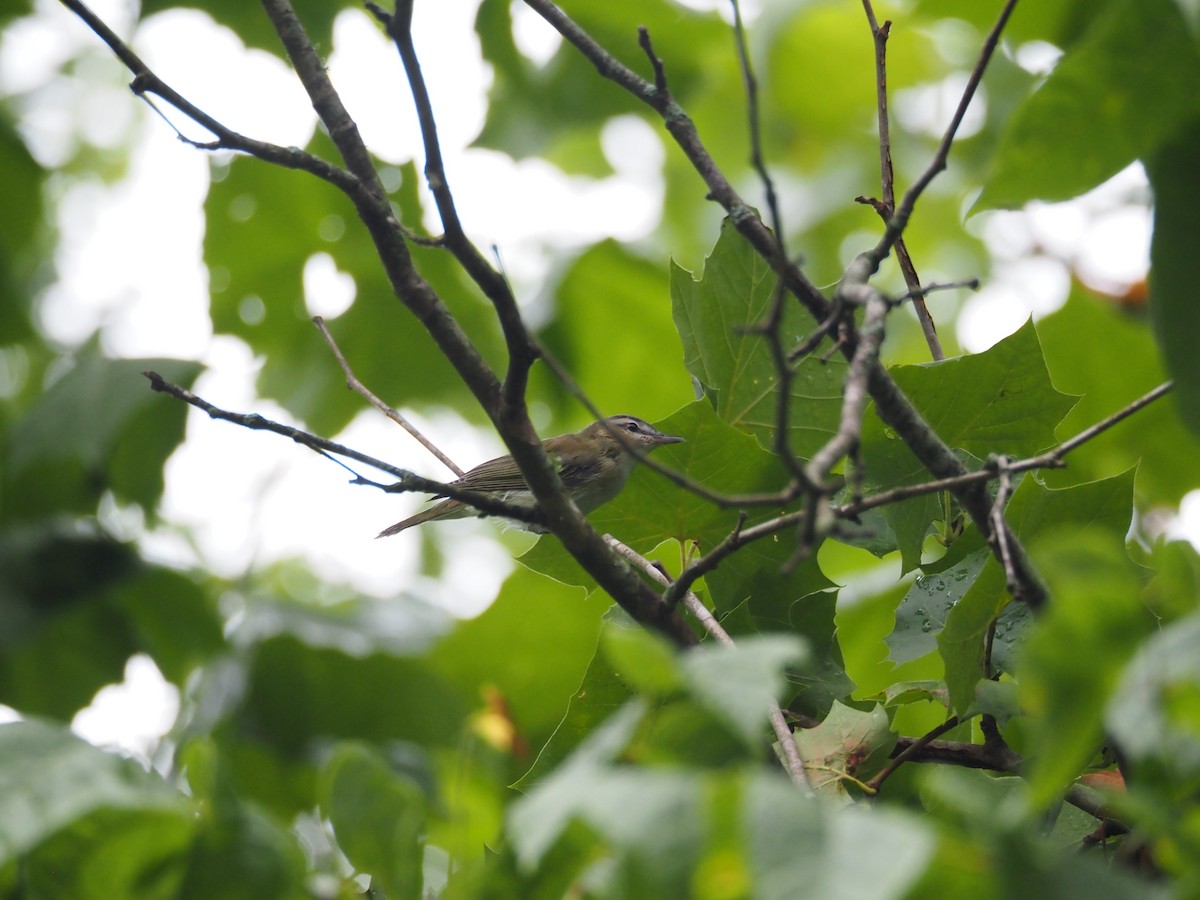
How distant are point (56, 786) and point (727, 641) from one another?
1.09 meters

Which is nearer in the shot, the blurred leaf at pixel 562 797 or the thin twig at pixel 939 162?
the blurred leaf at pixel 562 797

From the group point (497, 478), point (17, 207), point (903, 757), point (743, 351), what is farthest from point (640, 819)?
point (17, 207)

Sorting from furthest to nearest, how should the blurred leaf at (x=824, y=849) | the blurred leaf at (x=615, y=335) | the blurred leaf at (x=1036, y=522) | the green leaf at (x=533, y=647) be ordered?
the blurred leaf at (x=615, y=335) → the green leaf at (x=533, y=647) → the blurred leaf at (x=1036, y=522) → the blurred leaf at (x=824, y=849)

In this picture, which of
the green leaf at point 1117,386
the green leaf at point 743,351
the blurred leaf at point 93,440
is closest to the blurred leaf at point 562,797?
the green leaf at point 743,351

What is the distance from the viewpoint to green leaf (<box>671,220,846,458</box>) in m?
2.59

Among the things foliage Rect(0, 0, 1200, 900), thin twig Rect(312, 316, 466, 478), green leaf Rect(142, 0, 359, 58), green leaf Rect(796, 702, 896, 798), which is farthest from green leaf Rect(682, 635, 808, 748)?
green leaf Rect(142, 0, 359, 58)

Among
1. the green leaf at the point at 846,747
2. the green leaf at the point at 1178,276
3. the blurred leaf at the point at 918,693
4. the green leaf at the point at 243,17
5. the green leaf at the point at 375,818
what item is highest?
the green leaf at the point at 243,17

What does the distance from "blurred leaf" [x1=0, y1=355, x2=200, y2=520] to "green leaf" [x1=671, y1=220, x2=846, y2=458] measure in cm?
280

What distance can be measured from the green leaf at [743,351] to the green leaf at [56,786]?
1.53m

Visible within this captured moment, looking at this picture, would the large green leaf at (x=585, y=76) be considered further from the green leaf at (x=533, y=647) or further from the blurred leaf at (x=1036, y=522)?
the blurred leaf at (x=1036, y=522)

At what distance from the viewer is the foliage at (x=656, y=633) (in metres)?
1.03

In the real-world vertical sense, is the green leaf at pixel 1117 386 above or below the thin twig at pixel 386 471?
above

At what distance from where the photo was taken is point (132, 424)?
4.85m

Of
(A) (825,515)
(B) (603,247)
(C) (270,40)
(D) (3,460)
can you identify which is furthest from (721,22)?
(A) (825,515)
